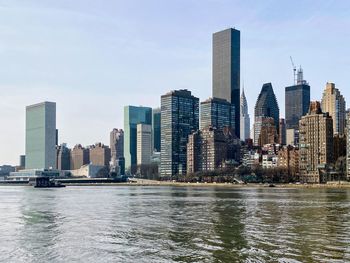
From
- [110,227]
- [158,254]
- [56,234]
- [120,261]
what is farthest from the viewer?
[110,227]

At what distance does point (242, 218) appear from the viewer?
81.2 m

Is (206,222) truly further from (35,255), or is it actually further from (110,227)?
(35,255)

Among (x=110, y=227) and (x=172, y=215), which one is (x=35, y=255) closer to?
(x=110, y=227)

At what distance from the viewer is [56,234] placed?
206ft

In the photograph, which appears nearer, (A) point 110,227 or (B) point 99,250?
(B) point 99,250

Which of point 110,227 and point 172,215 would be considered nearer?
point 110,227

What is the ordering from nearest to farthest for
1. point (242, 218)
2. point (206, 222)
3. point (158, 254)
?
point (158, 254) → point (206, 222) → point (242, 218)

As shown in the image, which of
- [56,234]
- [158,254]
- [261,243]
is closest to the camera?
[158,254]

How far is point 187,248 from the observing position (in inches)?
2028

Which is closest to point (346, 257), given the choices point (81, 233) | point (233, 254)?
point (233, 254)

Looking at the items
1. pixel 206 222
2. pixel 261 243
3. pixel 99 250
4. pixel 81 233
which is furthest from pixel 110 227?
pixel 261 243

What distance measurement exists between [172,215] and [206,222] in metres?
14.0

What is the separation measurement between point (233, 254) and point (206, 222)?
89.7ft

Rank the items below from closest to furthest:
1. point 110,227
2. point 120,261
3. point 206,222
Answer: point 120,261
point 110,227
point 206,222
